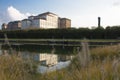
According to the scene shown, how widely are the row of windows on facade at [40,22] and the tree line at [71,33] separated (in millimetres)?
38906

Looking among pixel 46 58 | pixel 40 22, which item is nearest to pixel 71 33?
pixel 46 58

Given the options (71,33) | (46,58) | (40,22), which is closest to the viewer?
(46,58)

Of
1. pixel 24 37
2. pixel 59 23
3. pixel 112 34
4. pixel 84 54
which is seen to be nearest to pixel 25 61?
pixel 84 54

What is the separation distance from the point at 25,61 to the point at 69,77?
2982 mm

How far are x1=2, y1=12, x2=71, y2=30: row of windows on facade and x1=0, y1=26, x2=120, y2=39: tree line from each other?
38906 mm

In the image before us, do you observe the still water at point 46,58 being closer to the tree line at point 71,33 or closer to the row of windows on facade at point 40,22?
the tree line at point 71,33

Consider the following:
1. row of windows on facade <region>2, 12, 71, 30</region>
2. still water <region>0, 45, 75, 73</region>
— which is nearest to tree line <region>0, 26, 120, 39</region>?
still water <region>0, 45, 75, 73</region>

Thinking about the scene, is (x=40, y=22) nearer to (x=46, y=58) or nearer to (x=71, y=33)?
(x=71, y=33)

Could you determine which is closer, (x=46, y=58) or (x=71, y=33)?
(x=46, y=58)

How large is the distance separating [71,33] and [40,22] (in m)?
48.5

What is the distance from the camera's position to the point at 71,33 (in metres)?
38.3

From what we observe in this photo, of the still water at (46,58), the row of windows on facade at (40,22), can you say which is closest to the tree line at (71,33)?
the still water at (46,58)

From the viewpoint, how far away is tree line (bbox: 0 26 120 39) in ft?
119

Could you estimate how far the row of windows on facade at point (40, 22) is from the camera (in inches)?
3369
